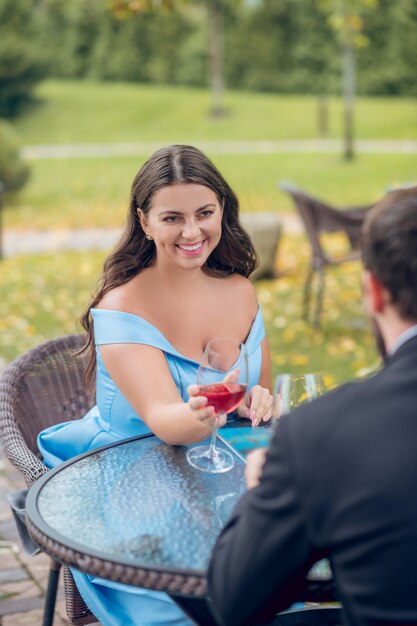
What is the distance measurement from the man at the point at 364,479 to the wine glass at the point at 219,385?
65 cm

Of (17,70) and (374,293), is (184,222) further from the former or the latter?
(17,70)

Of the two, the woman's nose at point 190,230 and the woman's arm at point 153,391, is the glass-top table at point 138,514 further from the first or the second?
the woman's nose at point 190,230

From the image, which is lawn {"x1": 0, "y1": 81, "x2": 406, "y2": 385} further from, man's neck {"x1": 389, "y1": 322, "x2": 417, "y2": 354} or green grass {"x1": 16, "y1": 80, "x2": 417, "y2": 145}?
man's neck {"x1": 389, "y1": 322, "x2": 417, "y2": 354}

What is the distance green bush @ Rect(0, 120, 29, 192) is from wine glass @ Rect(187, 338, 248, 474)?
48.3 ft

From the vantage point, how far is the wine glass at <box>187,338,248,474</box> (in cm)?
235

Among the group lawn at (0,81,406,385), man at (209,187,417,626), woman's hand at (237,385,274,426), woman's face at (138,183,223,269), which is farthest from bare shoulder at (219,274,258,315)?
lawn at (0,81,406,385)

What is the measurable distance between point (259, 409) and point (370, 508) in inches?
49.6

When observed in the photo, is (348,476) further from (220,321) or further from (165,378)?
(220,321)

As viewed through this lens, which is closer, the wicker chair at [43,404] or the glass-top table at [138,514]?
the glass-top table at [138,514]

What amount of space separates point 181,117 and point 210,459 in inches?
1195

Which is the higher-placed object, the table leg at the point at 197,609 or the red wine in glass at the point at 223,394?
the red wine in glass at the point at 223,394

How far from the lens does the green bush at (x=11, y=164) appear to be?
658 inches

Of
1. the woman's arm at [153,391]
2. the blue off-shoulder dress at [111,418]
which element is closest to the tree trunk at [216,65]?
the blue off-shoulder dress at [111,418]

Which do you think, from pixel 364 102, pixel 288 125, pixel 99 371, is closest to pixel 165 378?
pixel 99 371
